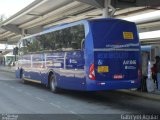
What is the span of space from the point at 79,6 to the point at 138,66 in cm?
1577

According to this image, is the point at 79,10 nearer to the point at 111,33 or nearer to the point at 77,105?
the point at 111,33

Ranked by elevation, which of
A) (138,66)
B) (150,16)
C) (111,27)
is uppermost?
(150,16)

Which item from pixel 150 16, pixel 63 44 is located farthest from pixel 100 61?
pixel 150 16

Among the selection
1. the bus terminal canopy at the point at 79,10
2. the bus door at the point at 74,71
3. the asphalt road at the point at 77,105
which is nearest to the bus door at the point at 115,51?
the bus door at the point at 74,71

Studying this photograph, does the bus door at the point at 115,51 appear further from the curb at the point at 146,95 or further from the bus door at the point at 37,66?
the bus door at the point at 37,66

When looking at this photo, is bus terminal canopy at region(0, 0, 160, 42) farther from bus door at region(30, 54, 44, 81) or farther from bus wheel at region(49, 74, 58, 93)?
bus wheel at region(49, 74, 58, 93)

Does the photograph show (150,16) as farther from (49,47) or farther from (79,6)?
(49,47)

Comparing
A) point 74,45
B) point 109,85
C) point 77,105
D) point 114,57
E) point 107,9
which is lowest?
point 77,105

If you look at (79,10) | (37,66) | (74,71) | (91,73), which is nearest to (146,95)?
(74,71)

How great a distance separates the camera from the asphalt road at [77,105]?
13.0 metres

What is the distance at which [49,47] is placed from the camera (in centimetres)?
2080

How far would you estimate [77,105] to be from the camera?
15.5 metres

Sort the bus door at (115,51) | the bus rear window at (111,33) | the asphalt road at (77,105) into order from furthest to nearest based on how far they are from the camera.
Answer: the bus rear window at (111,33) < the bus door at (115,51) < the asphalt road at (77,105)

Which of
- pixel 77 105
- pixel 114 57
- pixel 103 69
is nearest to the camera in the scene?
pixel 77 105
